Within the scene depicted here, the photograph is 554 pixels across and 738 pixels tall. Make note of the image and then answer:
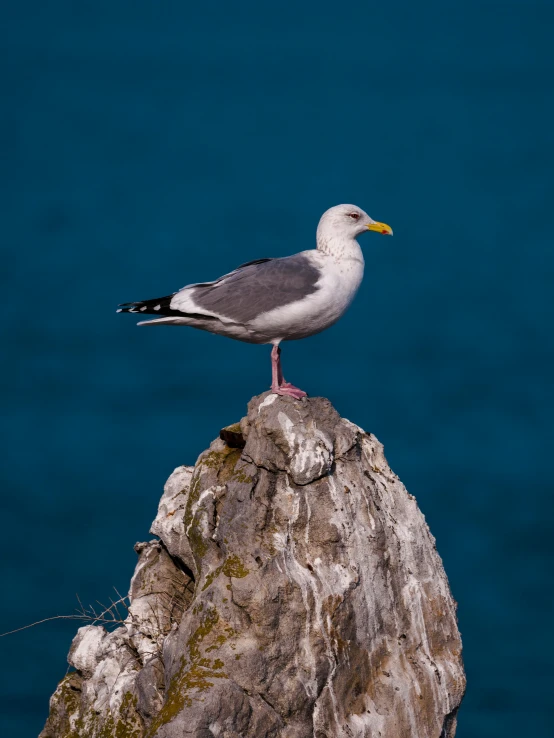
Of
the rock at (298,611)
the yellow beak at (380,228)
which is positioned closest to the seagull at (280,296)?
the yellow beak at (380,228)

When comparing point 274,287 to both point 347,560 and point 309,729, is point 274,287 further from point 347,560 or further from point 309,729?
point 309,729

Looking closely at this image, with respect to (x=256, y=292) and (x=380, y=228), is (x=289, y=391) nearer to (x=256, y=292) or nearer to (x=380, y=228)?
(x=256, y=292)

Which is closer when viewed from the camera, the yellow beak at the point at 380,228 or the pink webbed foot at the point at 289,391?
the pink webbed foot at the point at 289,391

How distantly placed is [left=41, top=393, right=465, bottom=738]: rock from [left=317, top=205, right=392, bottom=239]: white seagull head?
208 cm

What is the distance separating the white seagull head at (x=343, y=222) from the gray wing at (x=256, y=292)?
1.51 ft

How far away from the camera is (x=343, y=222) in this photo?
13.4 meters

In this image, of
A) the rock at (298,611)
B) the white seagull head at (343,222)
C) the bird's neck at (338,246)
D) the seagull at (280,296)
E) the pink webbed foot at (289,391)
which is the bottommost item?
the rock at (298,611)

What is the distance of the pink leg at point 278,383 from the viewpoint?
40.7ft

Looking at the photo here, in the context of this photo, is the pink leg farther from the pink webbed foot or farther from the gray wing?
the gray wing

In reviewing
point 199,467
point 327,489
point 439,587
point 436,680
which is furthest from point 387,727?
point 199,467

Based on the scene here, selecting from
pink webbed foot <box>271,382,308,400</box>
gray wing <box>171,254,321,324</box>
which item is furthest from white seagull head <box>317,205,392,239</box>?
pink webbed foot <box>271,382,308,400</box>

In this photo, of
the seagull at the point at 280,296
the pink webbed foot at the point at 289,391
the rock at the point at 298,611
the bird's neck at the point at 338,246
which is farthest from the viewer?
the bird's neck at the point at 338,246

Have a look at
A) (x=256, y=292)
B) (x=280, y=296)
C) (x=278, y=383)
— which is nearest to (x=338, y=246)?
(x=280, y=296)

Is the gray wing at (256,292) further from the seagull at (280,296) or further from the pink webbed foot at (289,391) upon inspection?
the pink webbed foot at (289,391)
